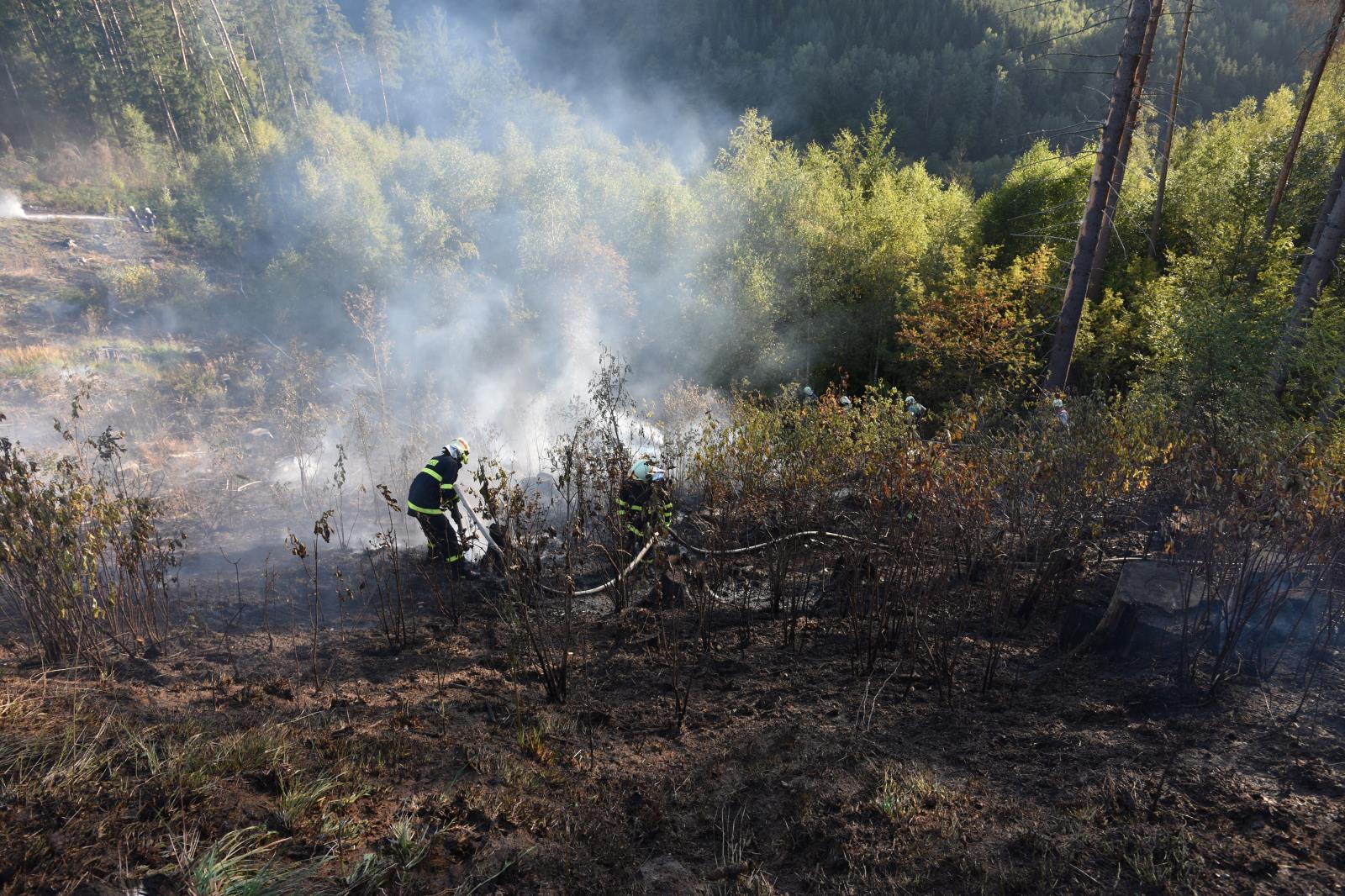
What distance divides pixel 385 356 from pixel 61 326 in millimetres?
9312

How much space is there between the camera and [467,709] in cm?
473

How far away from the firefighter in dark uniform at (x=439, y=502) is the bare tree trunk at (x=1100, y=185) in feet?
30.4

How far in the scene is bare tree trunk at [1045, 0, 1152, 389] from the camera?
31.4 ft

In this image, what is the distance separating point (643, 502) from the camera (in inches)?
298

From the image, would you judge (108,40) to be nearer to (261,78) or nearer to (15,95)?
(15,95)

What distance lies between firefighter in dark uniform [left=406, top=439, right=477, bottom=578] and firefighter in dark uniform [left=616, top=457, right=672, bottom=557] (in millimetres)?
1821

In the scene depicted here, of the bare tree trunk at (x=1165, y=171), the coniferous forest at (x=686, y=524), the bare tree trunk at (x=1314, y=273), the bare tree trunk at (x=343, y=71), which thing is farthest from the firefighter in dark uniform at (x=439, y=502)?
the bare tree trunk at (x=343, y=71)

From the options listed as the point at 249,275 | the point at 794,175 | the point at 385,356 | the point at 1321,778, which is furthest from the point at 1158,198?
the point at 249,275

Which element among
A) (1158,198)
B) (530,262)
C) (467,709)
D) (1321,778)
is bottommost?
(1321,778)

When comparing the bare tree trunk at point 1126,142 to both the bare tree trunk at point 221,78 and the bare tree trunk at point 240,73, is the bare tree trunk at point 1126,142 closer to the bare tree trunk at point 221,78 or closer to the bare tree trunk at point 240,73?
the bare tree trunk at point 221,78

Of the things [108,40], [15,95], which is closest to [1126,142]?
[108,40]

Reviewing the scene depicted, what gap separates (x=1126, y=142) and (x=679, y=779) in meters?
14.9

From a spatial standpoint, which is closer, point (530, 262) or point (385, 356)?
point (385, 356)

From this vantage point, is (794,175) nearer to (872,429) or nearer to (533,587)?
(872,429)
